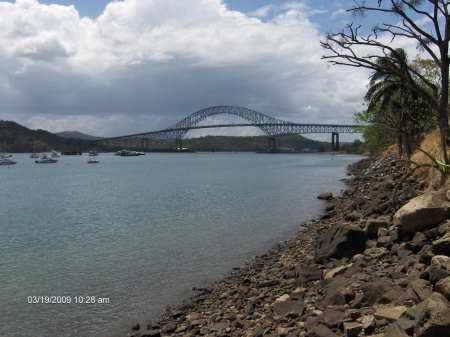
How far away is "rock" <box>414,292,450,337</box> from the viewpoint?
5078 mm

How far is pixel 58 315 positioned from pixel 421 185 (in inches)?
477

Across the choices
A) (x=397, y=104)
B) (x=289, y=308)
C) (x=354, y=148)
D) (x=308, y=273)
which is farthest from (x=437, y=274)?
(x=354, y=148)

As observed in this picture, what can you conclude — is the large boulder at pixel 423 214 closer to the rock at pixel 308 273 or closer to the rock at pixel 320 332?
the rock at pixel 308 273

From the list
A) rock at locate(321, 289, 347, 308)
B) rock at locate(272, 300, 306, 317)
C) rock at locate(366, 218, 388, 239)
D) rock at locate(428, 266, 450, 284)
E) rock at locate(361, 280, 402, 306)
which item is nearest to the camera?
rock at locate(428, 266, 450, 284)

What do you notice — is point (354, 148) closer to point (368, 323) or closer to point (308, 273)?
point (308, 273)

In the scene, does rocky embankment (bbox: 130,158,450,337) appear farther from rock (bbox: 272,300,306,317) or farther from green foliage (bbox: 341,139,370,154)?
green foliage (bbox: 341,139,370,154)

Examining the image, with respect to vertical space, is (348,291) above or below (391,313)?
below

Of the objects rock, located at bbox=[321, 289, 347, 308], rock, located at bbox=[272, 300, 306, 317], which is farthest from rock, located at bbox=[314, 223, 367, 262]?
rock, located at bbox=[321, 289, 347, 308]

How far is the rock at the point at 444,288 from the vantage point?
5.78 metres

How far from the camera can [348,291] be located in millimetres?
7711

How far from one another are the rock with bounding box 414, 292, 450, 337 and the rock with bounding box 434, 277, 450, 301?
1.26ft
